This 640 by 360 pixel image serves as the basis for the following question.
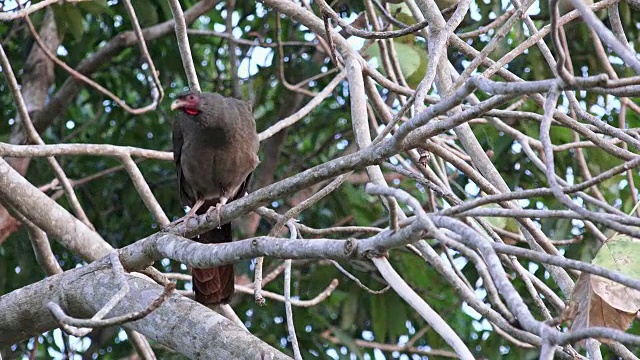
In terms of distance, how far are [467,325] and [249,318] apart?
1701 mm

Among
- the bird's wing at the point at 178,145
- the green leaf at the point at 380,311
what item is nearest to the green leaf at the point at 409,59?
the bird's wing at the point at 178,145

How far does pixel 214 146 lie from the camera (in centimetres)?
514

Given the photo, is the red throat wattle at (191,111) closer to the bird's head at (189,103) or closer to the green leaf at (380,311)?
the bird's head at (189,103)

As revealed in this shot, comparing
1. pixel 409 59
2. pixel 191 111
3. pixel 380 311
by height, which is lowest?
pixel 380 311

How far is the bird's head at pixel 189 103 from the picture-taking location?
4.96 m

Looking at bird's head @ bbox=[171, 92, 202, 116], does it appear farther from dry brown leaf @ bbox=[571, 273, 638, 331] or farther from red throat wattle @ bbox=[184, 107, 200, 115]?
dry brown leaf @ bbox=[571, 273, 638, 331]

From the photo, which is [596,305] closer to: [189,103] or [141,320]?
[141,320]

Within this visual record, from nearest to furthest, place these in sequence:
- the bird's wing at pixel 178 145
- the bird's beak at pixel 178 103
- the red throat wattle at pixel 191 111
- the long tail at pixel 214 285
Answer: the long tail at pixel 214 285, the bird's beak at pixel 178 103, the red throat wattle at pixel 191 111, the bird's wing at pixel 178 145

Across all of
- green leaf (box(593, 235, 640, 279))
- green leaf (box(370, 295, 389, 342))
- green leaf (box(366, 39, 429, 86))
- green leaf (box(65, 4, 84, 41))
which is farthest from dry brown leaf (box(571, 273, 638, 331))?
green leaf (box(65, 4, 84, 41))

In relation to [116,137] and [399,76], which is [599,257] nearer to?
[399,76]

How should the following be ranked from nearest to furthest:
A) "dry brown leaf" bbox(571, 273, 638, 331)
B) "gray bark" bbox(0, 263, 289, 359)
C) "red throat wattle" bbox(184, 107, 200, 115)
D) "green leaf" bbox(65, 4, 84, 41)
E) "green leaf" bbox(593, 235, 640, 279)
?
"dry brown leaf" bbox(571, 273, 638, 331) → "green leaf" bbox(593, 235, 640, 279) → "gray bark" bbox(0, 263, 289, 359) → "red throat wattle" bbox(184, 107, 200, 115) → "green leaf" bbox(65, 4, 84, 41)

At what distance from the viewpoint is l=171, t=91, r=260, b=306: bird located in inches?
199

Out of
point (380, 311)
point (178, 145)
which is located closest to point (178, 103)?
point (178, 145)

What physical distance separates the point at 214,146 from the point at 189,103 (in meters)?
0.28
